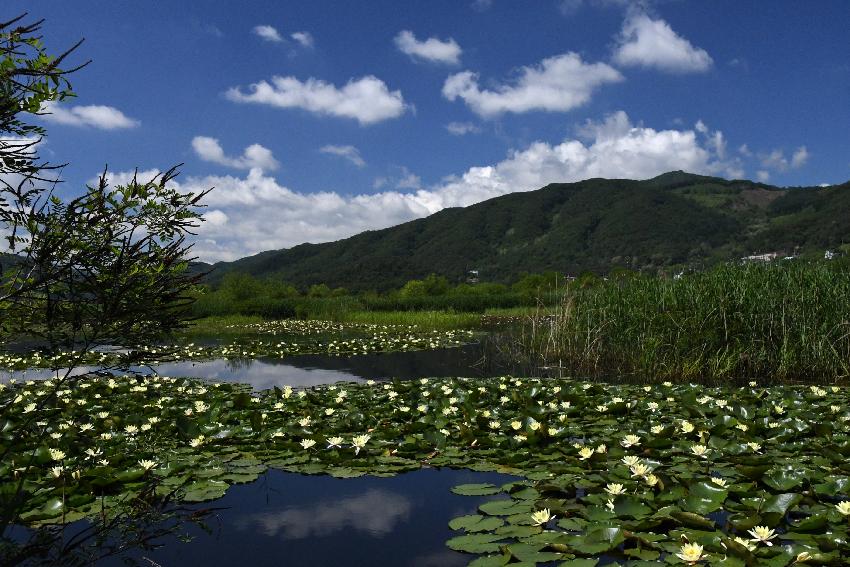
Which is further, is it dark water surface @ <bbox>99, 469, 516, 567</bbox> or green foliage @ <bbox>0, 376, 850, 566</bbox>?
dark water surface @ <bbox>99, 469, 516, 567</bbox>

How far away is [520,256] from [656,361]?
430 feet

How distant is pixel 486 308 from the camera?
40.1m

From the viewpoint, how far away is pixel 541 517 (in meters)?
3.82

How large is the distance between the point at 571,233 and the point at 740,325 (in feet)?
452

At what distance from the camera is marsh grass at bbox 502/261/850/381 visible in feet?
36.3

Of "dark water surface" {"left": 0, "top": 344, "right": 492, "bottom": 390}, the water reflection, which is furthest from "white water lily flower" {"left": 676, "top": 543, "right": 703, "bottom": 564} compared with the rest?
"dark water surface" {"left": 0, "top": 344, "right": 492, "bottom": 390}

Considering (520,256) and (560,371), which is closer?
(560,371)

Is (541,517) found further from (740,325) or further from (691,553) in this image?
(740,325)

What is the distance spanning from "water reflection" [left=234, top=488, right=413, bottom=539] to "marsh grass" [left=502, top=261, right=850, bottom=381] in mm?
8757

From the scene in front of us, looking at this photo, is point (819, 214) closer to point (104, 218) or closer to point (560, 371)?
point (560, 371)

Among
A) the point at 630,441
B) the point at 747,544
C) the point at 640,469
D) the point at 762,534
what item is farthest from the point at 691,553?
the point at 630,441

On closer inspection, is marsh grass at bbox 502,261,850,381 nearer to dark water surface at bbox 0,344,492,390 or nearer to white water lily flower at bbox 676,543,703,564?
dark water surface at bbox 0,344,492,390

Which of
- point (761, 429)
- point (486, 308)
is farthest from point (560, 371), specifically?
point (486, 308)

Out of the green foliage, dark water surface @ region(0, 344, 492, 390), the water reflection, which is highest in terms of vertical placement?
the green foliage
